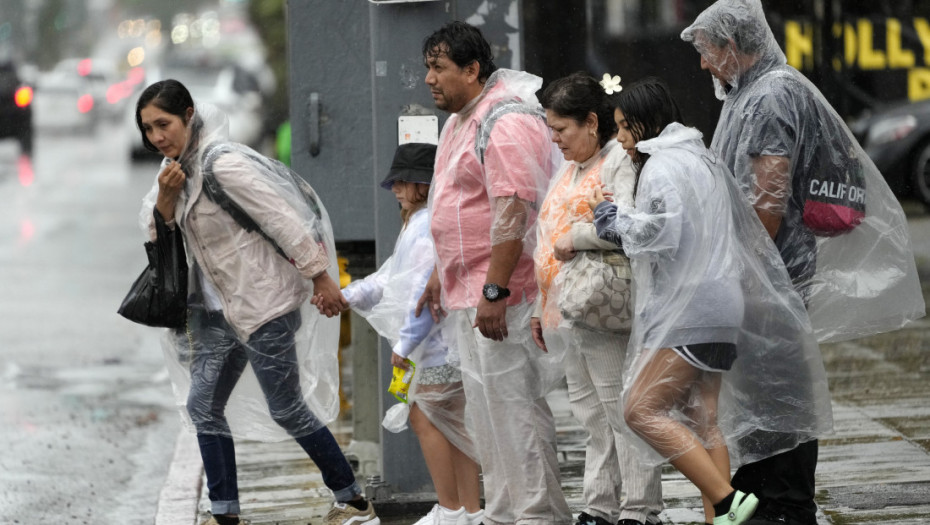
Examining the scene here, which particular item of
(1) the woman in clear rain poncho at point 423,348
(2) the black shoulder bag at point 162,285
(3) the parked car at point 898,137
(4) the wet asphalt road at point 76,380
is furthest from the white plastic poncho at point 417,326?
(3) the parked car at point 898,137

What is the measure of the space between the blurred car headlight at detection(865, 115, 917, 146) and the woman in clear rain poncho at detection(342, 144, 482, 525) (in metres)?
11.1

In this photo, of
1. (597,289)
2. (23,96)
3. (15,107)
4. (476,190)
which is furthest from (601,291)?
(23,96)

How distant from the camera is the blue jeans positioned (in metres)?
5.21

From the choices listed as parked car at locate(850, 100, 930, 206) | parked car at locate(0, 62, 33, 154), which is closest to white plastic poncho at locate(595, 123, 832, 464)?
parked car at locate(850, 100, 930, 206)

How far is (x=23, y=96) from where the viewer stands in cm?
3091

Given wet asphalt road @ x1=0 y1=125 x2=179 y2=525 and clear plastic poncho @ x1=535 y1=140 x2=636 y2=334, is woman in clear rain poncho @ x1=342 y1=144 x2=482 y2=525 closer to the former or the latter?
clear plastic poncho @ x1=535 y1=140 x2=636 y2=334

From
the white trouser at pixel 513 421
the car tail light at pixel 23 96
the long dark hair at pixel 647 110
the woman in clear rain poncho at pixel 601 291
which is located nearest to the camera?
the long dark hair at pixel 647 110

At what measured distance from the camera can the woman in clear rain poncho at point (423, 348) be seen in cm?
518

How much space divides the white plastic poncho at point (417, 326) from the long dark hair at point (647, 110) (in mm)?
1019

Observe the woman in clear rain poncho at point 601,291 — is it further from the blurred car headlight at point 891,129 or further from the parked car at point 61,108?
the parked car at point 61,108

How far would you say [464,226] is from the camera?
487 cm

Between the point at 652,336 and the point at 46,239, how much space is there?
13.7 metres

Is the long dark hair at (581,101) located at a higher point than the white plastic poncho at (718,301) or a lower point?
higher

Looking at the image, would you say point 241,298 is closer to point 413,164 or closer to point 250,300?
point 250,300
